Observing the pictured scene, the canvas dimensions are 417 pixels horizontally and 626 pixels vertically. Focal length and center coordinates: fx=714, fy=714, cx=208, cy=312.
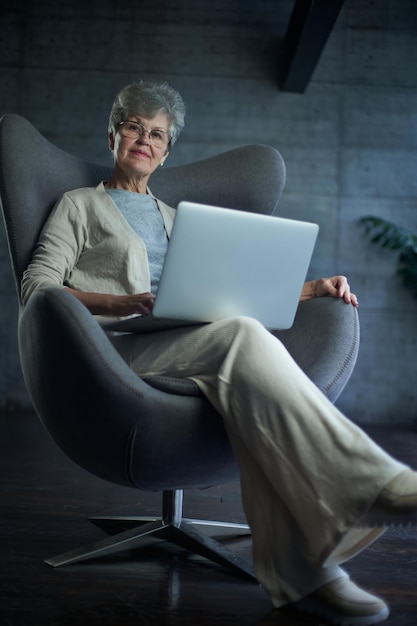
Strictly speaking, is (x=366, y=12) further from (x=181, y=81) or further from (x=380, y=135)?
(x=181, y=81)

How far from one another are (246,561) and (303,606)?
30 centimetres

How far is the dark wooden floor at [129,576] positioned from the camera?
4.46 ft

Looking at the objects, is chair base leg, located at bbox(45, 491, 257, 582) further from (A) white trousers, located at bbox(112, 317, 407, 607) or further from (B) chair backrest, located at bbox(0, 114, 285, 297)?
(B) chair backrest, located at bbox(0, 114, 285, 297)

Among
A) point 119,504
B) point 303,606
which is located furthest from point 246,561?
point 119,504

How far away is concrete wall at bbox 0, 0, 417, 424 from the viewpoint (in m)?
4.94

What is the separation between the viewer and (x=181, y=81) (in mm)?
4992

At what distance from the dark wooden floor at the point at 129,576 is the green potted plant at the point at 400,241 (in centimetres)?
281

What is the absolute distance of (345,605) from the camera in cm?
133

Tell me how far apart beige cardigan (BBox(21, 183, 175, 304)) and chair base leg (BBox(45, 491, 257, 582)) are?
597 millimetres

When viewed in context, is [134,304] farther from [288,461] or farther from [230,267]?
[288,461]

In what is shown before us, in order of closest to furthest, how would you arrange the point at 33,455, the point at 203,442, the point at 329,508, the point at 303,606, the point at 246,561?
the point at 329,508 → the point at 303,606 → the point at 203,442 → the point at 246,561 → the point at 33,455

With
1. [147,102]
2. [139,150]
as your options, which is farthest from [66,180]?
[147,102]

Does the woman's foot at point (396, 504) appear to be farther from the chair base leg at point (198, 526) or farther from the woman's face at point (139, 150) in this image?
the woman's face at point (139, 150)

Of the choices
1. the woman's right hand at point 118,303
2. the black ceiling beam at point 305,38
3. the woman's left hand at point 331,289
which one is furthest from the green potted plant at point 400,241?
the woman's right hand at point 118,303
